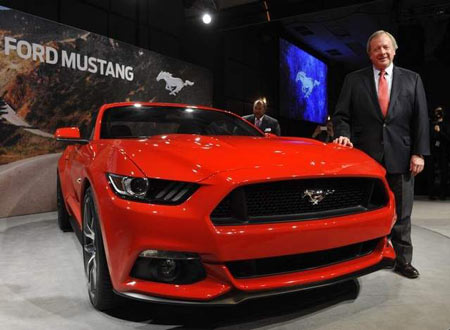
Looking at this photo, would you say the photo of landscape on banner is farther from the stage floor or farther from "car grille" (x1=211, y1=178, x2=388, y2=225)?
"car grille" (x1=211, y1=178, x2=388, y2=225)

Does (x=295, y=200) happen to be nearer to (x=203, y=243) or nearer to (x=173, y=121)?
(x=203, y=243)

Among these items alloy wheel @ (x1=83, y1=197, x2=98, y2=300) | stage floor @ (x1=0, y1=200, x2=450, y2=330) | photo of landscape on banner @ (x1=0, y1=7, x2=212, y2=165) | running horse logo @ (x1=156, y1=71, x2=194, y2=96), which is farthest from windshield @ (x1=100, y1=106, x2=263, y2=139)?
running horse logo @ (x1=156, y1=71, x2=194, y2=96)

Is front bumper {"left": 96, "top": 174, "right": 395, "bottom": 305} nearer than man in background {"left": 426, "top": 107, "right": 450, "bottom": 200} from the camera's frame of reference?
Yes

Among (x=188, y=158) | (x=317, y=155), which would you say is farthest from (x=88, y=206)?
(x=317, y=155)

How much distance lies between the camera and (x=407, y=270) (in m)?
2.62

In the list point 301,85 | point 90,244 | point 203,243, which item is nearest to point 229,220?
point 203,243

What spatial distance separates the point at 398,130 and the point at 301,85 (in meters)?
11.5

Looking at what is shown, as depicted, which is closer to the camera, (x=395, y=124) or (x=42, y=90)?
(x=395, y=124)

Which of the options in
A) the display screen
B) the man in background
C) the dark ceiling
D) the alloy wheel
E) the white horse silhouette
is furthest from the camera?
the white horse silhouette

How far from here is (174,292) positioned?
157 cm

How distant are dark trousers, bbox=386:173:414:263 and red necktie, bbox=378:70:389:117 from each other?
452 mm

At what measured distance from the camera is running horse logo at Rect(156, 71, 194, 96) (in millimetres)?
7086

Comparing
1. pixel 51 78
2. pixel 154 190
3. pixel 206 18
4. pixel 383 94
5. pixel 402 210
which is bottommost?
pixel 402 210

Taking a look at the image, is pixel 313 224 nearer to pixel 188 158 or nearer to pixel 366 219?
pixel 366 219
